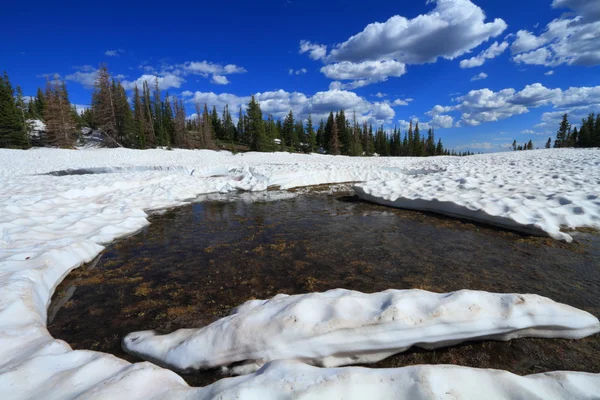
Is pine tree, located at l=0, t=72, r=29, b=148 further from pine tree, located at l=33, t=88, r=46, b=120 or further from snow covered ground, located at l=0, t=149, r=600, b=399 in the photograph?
snow covered ground, located at l=0, t=149, r=600, b=399

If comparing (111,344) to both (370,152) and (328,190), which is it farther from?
(370,152)

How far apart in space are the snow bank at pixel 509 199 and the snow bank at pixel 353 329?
158 inches

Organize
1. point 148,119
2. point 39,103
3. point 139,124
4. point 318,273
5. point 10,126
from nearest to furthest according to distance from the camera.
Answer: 1. point 318,273
2. point 10,126
3. point 139,124
4. point 148,119
5. point 39,103

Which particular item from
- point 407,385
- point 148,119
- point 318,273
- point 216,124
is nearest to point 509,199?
point 318,273

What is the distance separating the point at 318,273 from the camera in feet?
14.9

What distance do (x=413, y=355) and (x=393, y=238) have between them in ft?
12.6

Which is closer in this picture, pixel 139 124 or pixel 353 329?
pixel 353 329

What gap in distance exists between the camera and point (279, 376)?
2035mm

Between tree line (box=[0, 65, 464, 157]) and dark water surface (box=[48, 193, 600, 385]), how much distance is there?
46.9 meters

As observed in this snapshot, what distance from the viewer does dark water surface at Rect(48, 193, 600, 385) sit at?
2682 millimetres

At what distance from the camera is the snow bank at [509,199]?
6188 millimetres

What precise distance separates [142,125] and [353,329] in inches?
2231

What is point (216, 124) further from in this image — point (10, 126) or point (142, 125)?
point (10, 126)

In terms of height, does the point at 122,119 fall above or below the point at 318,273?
above
